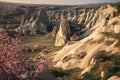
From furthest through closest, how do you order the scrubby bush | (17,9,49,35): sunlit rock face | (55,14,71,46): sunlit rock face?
(17,9,49,35): sunlit rock face → (55,14,71,46): sunlit rock face → the scrubby bush

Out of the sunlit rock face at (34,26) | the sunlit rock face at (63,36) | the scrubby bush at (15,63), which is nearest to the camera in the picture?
the scrubby bush at (15,63)

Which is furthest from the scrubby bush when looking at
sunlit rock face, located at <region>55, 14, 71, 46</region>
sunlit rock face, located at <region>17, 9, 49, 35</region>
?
sunlit rock face, located at <region>17, 9, 49, 35</region>

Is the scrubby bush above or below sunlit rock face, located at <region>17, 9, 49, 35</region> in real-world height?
above

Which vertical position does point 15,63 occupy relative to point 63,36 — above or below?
above

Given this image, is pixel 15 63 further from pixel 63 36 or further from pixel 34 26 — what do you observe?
pixel 34 26

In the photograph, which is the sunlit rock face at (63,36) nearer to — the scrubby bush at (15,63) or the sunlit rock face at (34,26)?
the sunlit rock face at (34,26)

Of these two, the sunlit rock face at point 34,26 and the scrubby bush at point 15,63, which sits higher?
the scrubby bush at point 15,63

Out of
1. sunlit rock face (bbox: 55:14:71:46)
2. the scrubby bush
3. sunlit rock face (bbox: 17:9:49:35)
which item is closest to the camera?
the scrubby bush

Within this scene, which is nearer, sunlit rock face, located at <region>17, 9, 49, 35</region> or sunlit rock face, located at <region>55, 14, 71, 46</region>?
sunlit rock face, located at <region>55, 14, 71, 46</region>

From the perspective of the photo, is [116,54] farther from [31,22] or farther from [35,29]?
[31,22]

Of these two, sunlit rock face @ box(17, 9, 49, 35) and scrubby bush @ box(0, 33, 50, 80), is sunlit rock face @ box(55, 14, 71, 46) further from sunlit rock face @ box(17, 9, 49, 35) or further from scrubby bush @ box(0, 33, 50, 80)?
scrubby bush @ box(0, 33, 50, 80)

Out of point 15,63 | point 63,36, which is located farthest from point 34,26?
point 15,63

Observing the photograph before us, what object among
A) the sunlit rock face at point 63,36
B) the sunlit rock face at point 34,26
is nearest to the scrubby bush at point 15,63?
the sunlit rock face at point 63,36

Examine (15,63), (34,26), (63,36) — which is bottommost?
(34,26)
